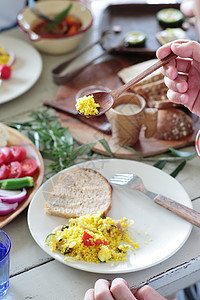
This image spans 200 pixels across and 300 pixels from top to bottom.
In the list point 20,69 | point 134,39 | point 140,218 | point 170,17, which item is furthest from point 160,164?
point 170,17

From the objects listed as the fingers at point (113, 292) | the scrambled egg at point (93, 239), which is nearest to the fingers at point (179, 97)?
the scrambled egg at point (93, 239)

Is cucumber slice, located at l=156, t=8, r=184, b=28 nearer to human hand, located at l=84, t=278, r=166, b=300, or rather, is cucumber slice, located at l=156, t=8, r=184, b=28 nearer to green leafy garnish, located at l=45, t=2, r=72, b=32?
green leafy garnish, located at l=45, t=2, r=72, b=32

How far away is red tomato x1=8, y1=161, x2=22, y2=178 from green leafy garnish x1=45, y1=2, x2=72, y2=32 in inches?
42.3

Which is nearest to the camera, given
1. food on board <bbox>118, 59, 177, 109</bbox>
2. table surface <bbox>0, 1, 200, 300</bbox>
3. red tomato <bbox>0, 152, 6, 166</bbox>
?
table surface <bbox>0, 1, 200, 300</bbox>

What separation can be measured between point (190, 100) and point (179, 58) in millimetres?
170

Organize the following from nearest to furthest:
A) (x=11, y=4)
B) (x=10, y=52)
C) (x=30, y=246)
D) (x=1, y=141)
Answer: (x=30, y=246) < (x=1, y=141) < (x=10, y=52) < (x=11, y=4)

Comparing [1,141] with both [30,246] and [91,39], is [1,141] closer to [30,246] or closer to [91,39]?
[30,246]

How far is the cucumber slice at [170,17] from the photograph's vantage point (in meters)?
2.44

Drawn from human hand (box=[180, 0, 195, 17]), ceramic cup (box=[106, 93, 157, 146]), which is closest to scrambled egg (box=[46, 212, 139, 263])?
ceramic cup (box=[106, 93, 157, 146])

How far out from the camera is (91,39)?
2570mm

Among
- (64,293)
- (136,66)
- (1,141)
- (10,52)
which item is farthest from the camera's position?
(10,52)

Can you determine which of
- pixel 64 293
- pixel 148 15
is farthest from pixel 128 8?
pixel 64 293

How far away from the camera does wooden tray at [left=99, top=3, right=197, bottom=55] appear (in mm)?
2312

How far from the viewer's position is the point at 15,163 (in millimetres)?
1656
